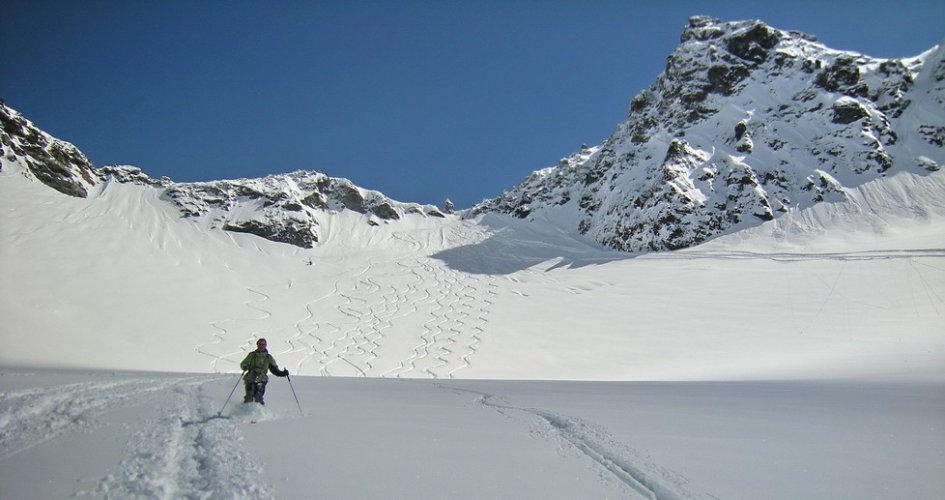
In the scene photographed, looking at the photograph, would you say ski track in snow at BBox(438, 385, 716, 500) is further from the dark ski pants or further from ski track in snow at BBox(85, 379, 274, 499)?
the dark ski pants

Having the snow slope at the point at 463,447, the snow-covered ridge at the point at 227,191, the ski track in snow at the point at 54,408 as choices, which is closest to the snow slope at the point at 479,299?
the snow-covered ridge at the point at 227,191

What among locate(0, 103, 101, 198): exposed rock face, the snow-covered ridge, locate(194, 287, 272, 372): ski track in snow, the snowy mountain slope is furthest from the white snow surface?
locate(0, 103, 101, 198): exposed rock face

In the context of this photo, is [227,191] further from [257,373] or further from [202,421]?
[202,421]

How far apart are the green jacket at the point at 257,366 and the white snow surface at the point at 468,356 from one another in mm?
617

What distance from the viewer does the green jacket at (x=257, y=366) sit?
8.89 m

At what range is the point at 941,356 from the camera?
15359 mm

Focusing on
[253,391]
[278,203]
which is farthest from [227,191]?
[253,391]

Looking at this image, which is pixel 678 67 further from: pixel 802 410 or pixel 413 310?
pixel 802 410

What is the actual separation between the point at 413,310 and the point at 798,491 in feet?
86.5

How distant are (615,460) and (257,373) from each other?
6846mm

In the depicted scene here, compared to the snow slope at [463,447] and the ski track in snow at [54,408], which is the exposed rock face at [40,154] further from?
the snow slope at [463,447]

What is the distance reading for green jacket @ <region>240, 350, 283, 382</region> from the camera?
8.89 m

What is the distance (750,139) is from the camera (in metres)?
54.8

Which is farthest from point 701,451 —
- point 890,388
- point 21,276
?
point 21,276
